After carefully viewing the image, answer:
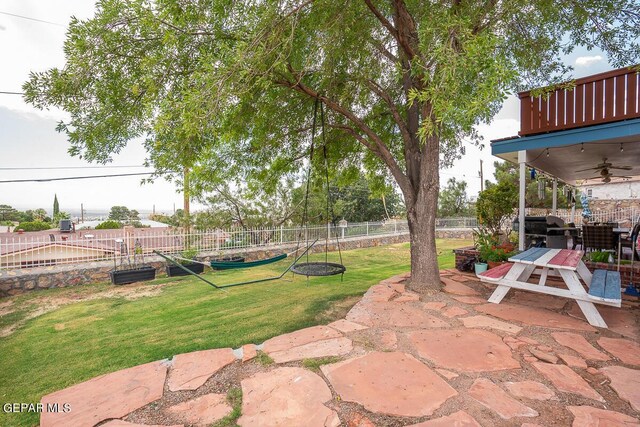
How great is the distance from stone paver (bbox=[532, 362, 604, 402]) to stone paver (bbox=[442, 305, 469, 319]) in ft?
3.47

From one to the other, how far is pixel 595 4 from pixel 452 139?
9.01 ft

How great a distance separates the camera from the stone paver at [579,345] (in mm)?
2365

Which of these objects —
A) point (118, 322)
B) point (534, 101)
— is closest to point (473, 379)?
point (118, 322)

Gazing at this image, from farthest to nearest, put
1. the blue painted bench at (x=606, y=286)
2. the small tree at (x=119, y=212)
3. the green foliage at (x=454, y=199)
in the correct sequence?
the small tree at (x=119, y=212) < the green foliage at (x=454, y=199) < the blue painted bench at (x=606, y=286)

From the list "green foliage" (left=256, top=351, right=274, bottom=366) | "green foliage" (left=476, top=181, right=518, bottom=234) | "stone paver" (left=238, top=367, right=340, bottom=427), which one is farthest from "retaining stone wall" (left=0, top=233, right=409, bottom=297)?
"green foliage" (left=476, top=181, right=518, bottom=234)

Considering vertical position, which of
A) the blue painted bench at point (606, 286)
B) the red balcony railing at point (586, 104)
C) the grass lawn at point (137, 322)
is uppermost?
the red balcony railing at point (586, 104)

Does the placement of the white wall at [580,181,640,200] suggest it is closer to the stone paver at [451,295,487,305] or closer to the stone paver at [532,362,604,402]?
the stone paver at [451,295,487,305]

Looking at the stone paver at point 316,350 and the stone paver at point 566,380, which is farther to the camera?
the stone paver at point 316,350

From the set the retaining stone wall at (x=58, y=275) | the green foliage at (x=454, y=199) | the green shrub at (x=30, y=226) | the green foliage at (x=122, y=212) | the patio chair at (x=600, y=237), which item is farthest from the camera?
the green foliage at (x=122, y=212)

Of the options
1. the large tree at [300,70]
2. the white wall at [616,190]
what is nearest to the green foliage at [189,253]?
the large tree at [300,70]

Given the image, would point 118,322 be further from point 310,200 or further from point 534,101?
point 310,200

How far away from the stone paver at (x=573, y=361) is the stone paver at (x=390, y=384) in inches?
42.0

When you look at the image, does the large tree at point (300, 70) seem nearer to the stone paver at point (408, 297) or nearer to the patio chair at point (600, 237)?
the stone paver at point (408, 297)

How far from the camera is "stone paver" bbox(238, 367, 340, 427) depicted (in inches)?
64.7
